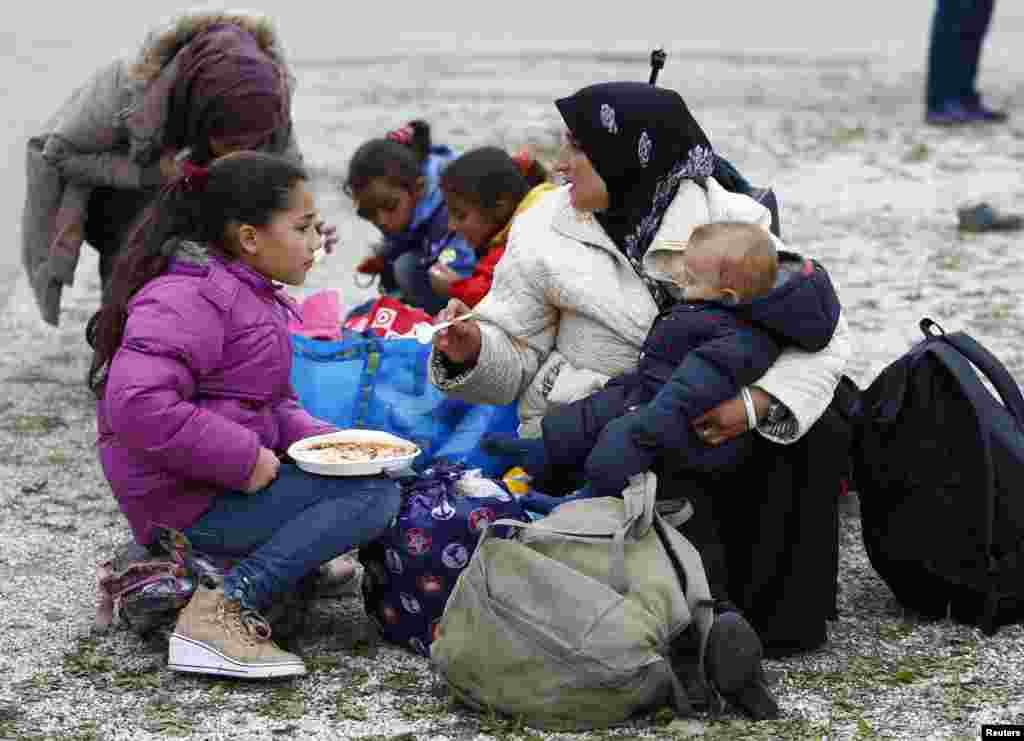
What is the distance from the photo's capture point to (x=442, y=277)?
Result: 5.07 m

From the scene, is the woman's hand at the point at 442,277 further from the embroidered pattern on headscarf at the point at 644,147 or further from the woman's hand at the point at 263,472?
the woman's hand at the point at 263,472

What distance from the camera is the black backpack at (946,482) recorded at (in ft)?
11.1

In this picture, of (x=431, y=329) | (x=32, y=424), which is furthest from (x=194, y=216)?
(x=32, y=424)

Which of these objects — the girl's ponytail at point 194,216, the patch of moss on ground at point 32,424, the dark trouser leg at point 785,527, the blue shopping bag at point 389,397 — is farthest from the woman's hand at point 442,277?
the dark trouser leg at point 785,527

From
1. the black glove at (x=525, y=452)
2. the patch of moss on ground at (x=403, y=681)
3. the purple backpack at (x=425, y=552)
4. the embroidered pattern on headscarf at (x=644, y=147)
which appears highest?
the embroidered pattern on headscarf at (x=644, y=147)

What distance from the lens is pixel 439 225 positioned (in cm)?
533

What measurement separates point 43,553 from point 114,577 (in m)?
0.62

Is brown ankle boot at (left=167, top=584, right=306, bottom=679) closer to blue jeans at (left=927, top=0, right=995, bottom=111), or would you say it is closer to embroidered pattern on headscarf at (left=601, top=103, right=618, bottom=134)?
embroidered pattern on headscarf at (left=601, top=103, right=618, bottom=134)

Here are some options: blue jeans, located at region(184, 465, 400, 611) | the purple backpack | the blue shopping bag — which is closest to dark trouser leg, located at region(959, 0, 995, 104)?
the blue shopping bag

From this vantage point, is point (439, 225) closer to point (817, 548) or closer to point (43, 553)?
point (43, 553)

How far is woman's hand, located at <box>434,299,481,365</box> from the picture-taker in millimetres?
3686

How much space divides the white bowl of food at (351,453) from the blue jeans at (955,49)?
7073mm

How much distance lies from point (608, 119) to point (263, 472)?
106cm

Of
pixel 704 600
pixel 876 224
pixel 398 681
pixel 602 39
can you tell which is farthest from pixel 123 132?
pixel 602 39
